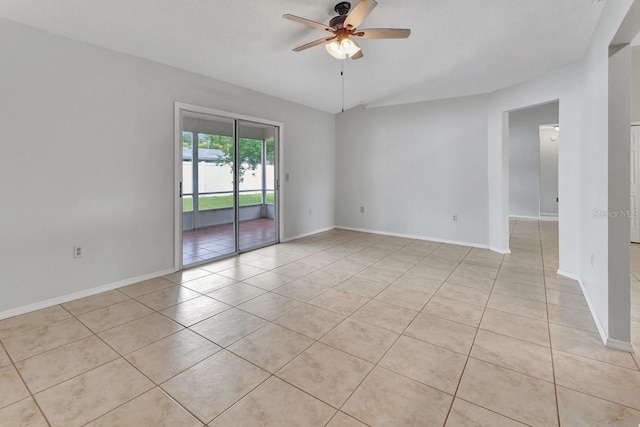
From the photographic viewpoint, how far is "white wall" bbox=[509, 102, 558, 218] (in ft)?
25.8

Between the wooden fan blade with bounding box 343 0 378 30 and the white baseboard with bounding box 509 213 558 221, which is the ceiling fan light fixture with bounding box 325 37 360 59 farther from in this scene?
the white baseboard with bounding box 509 213 558 221

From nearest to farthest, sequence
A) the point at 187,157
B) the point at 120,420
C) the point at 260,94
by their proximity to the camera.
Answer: the point at 120,420 → the point at 260,94 → the point at 187,157

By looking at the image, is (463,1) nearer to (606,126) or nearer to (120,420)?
(606,126)

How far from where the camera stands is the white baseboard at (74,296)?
260 cm

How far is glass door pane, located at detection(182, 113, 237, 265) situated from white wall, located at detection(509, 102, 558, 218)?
25.2ft

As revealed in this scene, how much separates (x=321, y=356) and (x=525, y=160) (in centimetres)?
872

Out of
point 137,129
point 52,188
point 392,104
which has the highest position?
point 392,104

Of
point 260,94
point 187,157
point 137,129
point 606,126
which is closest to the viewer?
point 606,126

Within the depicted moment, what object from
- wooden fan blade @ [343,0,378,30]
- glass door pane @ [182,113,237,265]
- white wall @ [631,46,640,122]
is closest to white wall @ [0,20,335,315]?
glass door pane @ [182,113,237,265]

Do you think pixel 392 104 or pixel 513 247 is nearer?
pixel 513 247

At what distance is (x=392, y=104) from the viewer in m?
5.76

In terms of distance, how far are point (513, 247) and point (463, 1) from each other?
406cm

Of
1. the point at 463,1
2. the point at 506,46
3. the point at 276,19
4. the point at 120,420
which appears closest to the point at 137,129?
the point at 276,19

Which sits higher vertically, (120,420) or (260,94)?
(260,94)
